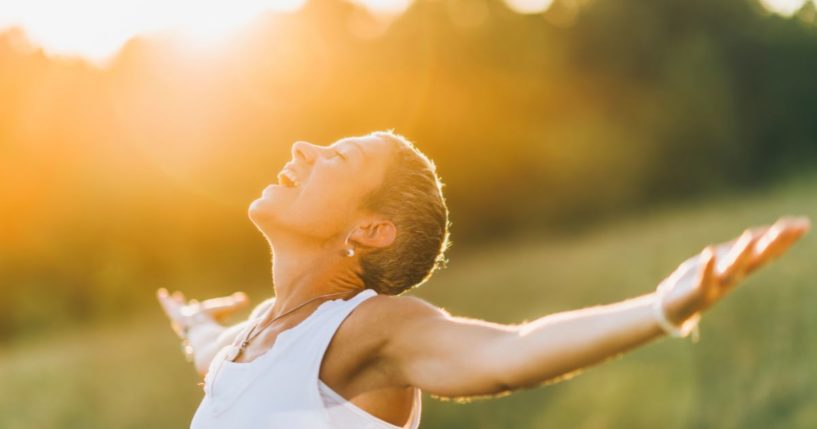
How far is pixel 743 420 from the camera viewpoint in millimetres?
9914

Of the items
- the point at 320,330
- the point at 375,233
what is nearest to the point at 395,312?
the point at 320,330

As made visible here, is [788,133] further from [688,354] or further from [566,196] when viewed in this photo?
[688,354]

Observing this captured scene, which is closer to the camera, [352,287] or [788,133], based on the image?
[352,287]

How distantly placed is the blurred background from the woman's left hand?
8.37m

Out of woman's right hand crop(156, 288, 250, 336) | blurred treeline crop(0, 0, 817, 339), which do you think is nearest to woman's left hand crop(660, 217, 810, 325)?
woman's right hand crop(156, 288, 250, 336)

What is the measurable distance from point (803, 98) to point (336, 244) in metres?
12.3

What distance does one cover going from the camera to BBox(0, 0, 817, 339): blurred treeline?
11.8 meters

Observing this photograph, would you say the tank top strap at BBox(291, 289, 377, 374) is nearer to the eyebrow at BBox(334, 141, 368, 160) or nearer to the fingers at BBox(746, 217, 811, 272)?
the eyebrow at BBox(334, 141, 368, 160)

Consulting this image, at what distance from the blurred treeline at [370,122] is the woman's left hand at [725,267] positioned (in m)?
10.2

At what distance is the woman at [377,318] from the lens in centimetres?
170

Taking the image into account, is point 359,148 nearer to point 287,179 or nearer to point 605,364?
point 287,179

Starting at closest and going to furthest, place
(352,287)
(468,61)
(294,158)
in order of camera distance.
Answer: (352,287), (294,158), (468,61)

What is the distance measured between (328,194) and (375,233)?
168 mm

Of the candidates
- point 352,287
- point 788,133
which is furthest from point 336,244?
point 788,133
